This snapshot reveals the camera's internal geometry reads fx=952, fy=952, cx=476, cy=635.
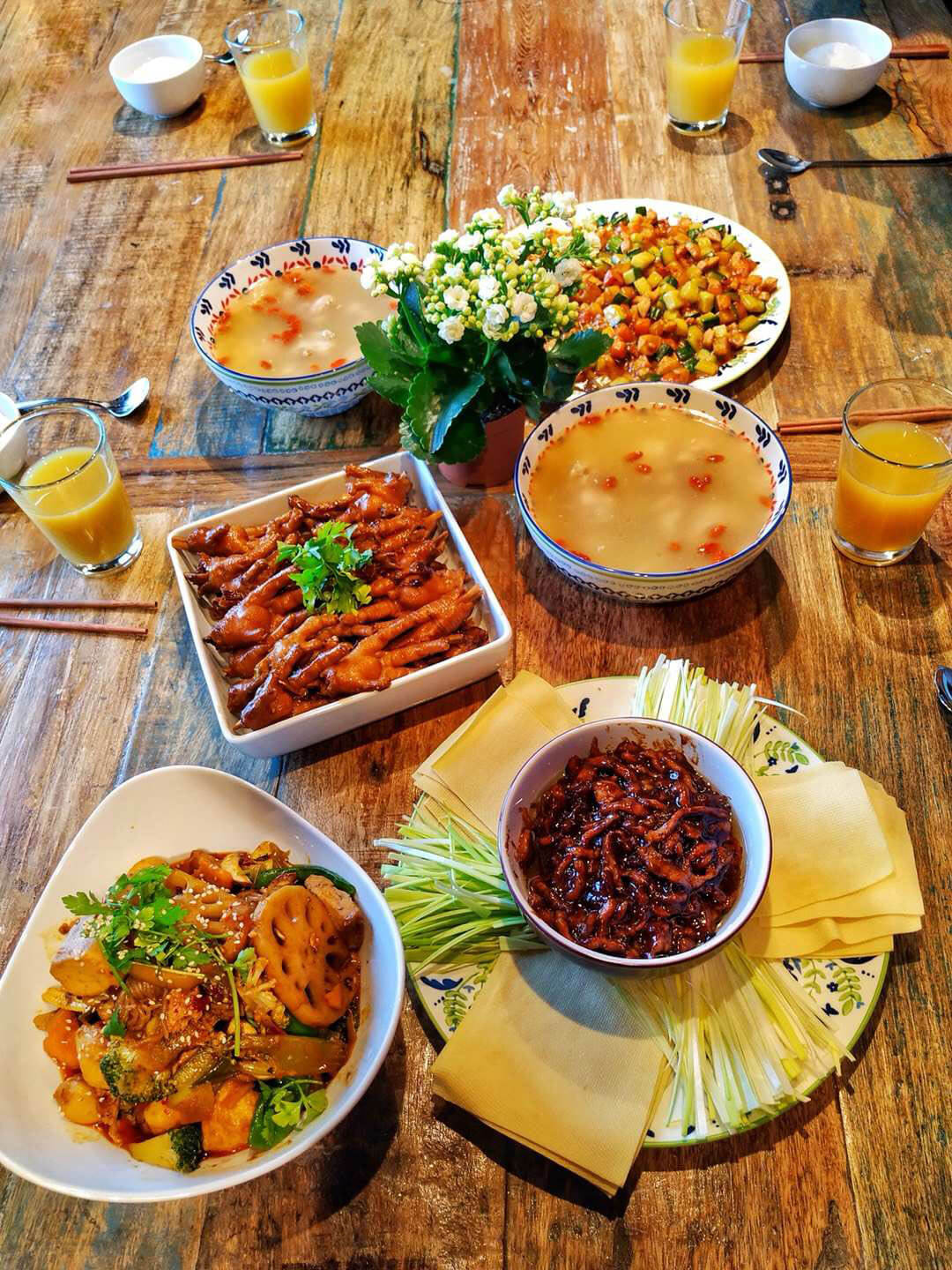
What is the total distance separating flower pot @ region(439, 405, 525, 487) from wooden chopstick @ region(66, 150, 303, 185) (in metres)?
1.63

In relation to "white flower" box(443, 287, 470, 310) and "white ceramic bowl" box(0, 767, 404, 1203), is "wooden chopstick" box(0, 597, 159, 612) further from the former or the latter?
"white flower" box(443, 287, 470, 310)

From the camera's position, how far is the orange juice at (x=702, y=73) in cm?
290

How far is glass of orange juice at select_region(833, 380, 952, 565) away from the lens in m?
1.88

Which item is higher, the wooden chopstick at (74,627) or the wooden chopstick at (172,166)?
the wooden chopstick at (172,166)

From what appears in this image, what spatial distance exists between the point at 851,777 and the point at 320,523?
3.84ft

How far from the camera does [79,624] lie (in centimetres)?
217

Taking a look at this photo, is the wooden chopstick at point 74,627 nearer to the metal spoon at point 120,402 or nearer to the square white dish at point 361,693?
the square white dish at point 361,693

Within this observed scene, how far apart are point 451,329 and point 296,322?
860mm

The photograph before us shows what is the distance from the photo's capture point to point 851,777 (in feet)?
5.02

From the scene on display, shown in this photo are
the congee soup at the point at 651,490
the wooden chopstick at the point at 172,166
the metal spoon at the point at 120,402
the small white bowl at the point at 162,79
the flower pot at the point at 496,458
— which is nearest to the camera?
the congee soup at the point at 651,490

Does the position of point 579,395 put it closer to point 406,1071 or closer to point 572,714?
point 572,714

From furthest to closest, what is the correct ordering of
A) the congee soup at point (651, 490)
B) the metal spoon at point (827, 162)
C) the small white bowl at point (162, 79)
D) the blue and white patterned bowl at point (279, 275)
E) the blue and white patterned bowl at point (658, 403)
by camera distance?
the small white bowl at point (162, 79), the metal spoon at point (827, 162), the blue and white patterned bowl at point (279, 275), the congee soup at point (651, 490), the blue and white patterned bowl at point (658, 403)

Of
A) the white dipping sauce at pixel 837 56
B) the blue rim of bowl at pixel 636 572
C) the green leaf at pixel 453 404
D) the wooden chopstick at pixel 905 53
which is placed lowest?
the blue rim of bowl at pixel 636 572

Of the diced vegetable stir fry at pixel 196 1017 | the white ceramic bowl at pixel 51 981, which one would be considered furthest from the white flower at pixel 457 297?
the diced vegetable stir fry at pixel 196 1017
